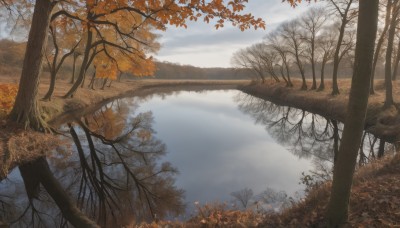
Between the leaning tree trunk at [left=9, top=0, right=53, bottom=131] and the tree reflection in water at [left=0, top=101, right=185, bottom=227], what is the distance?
2.00 m

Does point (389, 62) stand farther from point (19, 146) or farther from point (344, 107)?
point (19, 146)

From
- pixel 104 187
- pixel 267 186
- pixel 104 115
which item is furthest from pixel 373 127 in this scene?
pixel 104 115

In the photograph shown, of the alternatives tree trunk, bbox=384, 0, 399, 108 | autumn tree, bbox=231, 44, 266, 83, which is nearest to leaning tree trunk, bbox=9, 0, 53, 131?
tree trunk, bbox=384, 0, 399, 108

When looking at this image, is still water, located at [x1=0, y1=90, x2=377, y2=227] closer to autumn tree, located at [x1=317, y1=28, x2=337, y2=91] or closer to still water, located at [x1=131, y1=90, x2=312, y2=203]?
still water, located at [x1=131, y1=90, x2=312, y2=203]

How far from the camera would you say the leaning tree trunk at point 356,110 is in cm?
406

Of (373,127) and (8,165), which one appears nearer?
(8,165)

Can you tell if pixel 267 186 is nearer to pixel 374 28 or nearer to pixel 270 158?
pixel 270 158

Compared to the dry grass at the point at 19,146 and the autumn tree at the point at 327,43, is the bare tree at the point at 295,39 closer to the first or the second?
the autumn tree at the point at 327,43

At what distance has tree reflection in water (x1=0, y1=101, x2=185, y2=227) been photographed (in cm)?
762

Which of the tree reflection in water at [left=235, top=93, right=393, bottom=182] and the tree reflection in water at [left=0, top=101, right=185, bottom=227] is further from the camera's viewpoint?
the tree reflection in water at [left=235, top=93, right=393, bottom=182]

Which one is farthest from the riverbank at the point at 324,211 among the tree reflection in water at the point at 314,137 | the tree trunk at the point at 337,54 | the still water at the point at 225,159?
the tree trunk at the point at 337,54

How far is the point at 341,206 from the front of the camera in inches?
188

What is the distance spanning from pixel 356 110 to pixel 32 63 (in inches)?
447

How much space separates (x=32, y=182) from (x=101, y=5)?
5.58 metres
